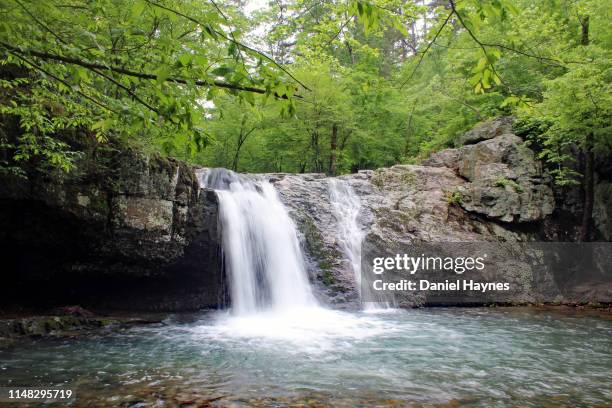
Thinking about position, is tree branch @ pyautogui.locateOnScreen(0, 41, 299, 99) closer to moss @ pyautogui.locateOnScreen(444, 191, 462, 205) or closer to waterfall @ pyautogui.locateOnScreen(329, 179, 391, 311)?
waterfall @ pyautogui.locateOnScreen(329, 179, 391, 311)

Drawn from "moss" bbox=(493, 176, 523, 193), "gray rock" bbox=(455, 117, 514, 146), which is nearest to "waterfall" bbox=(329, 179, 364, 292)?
"moss" bbox=(493, 176, 523, 193)

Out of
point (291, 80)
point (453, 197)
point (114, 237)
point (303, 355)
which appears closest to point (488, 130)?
point (453, 197)

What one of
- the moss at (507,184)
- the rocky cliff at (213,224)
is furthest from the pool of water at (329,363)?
the moss at (507,184)

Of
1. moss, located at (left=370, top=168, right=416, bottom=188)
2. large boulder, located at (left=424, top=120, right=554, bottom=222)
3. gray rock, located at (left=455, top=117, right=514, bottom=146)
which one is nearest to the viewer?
large boulder, located at (left=424, top=120, right=554, bottom=222)

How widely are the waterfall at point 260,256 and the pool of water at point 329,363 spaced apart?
→ 3.59 feet

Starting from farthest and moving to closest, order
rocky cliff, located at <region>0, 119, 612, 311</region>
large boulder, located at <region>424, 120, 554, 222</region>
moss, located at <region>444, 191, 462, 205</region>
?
moss, located at <region>444, 191, 462, 205</region>
large boulder, located at <region>424, 120, 554, 222</region>
rocky cliff, located at <region>0, 119, 612, 311</region>

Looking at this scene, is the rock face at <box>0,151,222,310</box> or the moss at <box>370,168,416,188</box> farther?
the moss at <box>370,168,416,188</box>

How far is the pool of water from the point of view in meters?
4.52

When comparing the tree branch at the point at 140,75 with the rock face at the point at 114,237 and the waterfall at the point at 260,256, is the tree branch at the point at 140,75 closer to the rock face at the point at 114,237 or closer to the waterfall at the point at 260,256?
the rock face at the point at 114,237

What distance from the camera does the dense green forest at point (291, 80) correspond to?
231 centimetres

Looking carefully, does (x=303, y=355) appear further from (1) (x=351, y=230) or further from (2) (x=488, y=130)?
Answer: (2) (x=488, y=130)

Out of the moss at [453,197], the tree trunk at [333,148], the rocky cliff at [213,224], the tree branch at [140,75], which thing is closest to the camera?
the tree branch at [140,75]

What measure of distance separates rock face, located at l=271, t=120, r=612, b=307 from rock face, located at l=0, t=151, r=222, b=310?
3.18 meters

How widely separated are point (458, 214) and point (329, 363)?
27.9 feet
